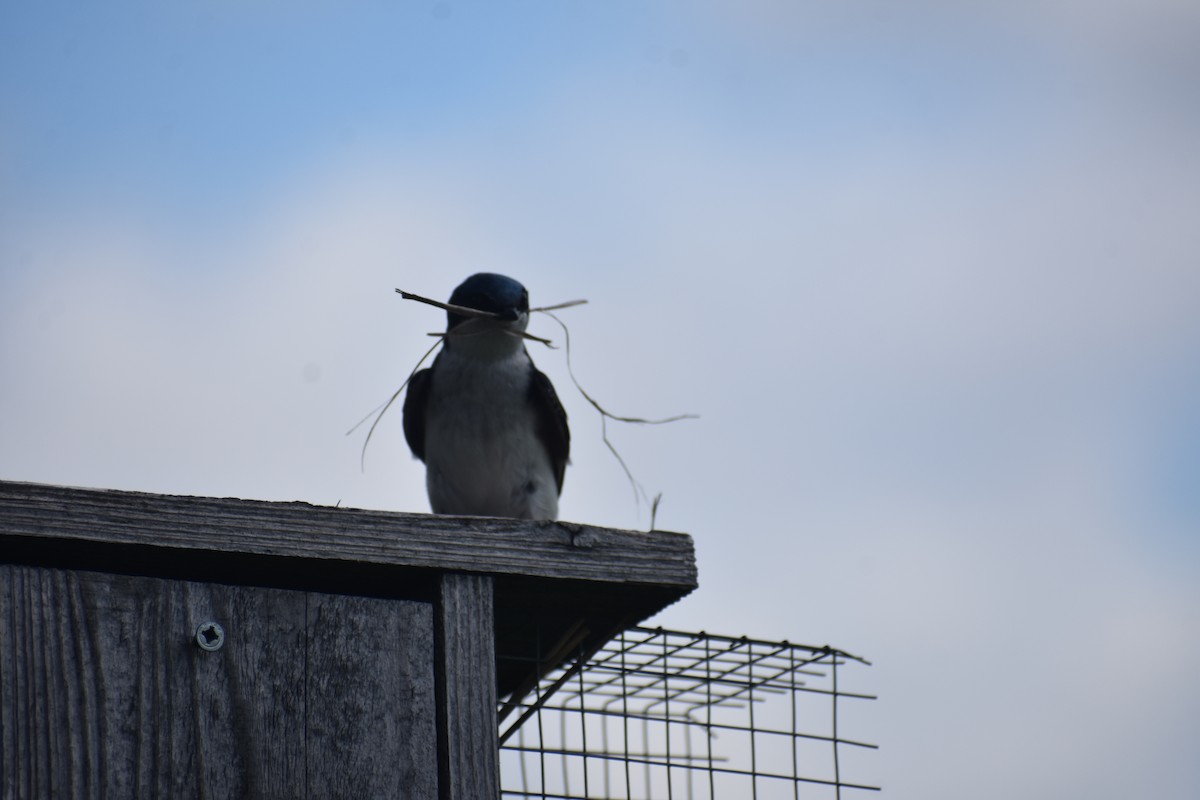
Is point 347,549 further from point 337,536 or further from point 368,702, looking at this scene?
point 368,702

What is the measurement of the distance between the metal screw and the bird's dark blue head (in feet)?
6.64

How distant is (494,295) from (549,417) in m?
0.40

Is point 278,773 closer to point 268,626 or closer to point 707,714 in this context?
point 268,626

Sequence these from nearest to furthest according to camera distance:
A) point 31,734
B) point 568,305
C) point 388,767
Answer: point 31,734 → point 388,767 → point 568,305

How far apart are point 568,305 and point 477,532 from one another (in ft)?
2.88

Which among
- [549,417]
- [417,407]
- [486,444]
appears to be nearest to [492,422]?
[486,444]

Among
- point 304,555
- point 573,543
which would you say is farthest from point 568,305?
point 304,555

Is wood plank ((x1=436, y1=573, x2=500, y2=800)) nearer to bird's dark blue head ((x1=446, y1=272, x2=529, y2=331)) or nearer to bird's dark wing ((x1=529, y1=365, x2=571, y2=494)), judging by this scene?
bird's dark blue head ((x1=446, y1=272, x2=529, y2=331))

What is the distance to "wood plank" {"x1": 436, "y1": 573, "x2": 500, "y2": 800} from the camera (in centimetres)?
241

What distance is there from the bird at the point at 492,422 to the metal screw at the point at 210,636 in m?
2.09

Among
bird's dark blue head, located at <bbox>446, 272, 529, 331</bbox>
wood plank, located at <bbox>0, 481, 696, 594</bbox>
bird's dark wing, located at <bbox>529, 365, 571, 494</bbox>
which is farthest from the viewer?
bird's dark wing, located at <bbox>529, 365, 571, 494</bbox>

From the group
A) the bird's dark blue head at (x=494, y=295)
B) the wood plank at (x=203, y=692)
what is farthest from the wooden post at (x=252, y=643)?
the bird's dark blue head at (x=494, y=295)

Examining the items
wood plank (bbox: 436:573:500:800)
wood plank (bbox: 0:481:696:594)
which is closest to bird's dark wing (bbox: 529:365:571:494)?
wood plank (bbox: 0:481:696:594)

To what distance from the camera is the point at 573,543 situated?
8.66ft
